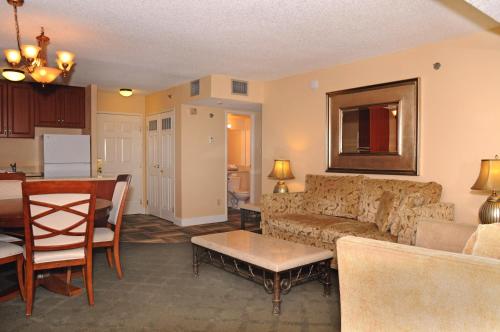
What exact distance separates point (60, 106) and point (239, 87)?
3087mm

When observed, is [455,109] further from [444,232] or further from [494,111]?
[444,232]

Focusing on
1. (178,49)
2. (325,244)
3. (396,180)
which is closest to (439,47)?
(396,180)

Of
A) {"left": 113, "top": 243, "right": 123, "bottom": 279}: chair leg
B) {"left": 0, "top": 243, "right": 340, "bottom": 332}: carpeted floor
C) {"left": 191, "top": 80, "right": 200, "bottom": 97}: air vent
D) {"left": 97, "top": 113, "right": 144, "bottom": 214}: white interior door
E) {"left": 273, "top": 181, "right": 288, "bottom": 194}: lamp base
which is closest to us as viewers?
{"left": 0, "top": 243, "right": 340, "bottom": 332}: carpeted floor

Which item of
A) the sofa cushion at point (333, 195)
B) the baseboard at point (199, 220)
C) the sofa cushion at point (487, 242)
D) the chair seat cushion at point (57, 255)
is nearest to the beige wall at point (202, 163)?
A: the baseboard at point (199, 220)

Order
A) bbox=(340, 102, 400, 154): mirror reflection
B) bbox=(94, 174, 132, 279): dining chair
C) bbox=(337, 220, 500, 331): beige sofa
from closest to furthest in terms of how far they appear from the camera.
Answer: bbox=(337, 220, 500, 331): beige sofa → bbox=(94, 174, 132, 279): dining chair → bbox=(340, 102, 400, 154): mirror reflection

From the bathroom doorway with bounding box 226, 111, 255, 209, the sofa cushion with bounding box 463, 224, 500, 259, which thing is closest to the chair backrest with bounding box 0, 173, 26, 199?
the sofa cushion with bounding box 463, 224, 500, 259

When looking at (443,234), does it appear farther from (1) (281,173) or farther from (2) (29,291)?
(1) (281,173)

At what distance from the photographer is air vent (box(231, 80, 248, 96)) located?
19.5ft

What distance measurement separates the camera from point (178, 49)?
14.4ft

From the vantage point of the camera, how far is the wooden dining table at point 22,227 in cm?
281

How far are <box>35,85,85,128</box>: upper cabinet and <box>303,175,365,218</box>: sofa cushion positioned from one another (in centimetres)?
423

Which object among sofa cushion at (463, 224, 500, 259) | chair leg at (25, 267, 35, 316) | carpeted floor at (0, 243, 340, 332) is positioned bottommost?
carpeted floor at (0, 243, 340, 332)

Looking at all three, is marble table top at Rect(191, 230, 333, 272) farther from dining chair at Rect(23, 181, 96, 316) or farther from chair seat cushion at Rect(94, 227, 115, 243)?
dining chair at Rect(23, 181, 96, 316)

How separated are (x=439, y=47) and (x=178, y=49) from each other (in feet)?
9.08
